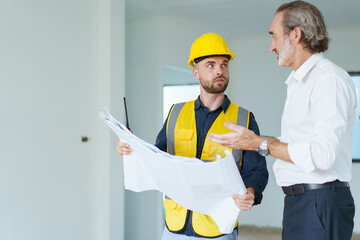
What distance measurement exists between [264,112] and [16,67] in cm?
415

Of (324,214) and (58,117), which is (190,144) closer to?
(324,214)

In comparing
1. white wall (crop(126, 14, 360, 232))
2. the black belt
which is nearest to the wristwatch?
the black belt

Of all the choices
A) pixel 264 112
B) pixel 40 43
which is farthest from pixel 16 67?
pixel 264 112

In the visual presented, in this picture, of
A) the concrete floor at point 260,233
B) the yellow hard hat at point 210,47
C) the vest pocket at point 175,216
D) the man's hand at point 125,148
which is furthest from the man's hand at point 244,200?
the concrete floor at point 260,233

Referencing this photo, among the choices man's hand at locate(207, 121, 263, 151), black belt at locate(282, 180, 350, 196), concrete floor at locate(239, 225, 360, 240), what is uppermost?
man's hand at locate(207, 121, 263, 151)

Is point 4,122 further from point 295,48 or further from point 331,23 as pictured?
point 331,23

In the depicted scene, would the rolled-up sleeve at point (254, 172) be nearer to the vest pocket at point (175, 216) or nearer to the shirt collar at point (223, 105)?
the shirt collar at point (223, 105)

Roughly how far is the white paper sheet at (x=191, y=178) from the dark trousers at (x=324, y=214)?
240 millimetres

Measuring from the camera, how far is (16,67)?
3381 millimetres

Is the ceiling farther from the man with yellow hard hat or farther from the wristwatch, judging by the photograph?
the wristwatch

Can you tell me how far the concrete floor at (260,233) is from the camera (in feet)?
19.9

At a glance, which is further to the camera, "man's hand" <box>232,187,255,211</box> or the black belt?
"man's hand" <box>232,187,255,211</box>

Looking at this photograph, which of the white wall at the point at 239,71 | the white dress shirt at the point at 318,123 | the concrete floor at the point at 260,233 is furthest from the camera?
the concrete floor at the point at 260,233

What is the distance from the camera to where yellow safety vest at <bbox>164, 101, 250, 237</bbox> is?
79.8 inches
